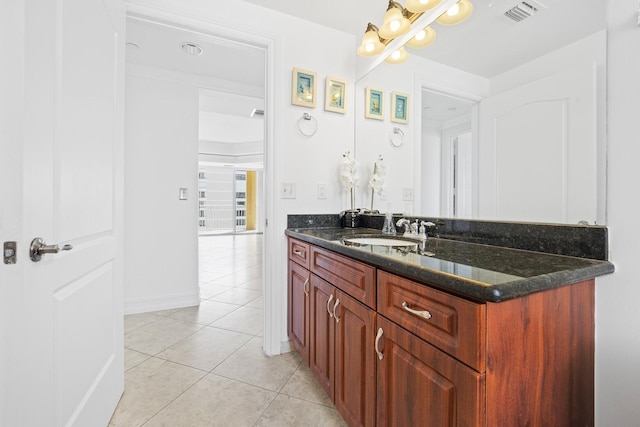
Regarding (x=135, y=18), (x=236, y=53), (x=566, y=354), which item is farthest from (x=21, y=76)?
(x=236, y=53)

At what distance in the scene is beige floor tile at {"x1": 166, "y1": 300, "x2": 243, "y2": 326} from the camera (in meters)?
2.52

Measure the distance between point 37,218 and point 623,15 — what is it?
70.2 inches

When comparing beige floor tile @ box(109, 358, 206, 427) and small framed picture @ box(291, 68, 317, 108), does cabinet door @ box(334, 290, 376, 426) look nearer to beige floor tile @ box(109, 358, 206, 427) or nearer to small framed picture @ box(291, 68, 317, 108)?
beige floor tile @ box(109, 358, 206, 427)

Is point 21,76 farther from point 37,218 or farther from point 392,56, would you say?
point 392,56

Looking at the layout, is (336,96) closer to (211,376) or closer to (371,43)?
(371,43)

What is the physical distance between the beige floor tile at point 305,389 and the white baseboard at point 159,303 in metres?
1.60

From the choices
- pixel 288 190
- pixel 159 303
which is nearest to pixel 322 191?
pixel 288 190

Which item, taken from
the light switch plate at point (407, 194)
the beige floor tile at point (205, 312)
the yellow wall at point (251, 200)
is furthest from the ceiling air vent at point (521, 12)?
the yellow wall at point (251, 200)

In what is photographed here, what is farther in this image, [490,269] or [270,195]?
[270,195]

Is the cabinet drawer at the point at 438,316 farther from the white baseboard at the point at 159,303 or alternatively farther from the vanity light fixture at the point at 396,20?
the white baseboard at the point at 159,303

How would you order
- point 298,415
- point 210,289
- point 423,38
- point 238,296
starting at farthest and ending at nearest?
1. point 210,289
2. point 238,296
3. point 423,38
4. point 298,415

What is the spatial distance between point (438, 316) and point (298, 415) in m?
1.05

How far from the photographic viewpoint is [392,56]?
188 centimetres

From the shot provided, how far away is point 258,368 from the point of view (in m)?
1.77
